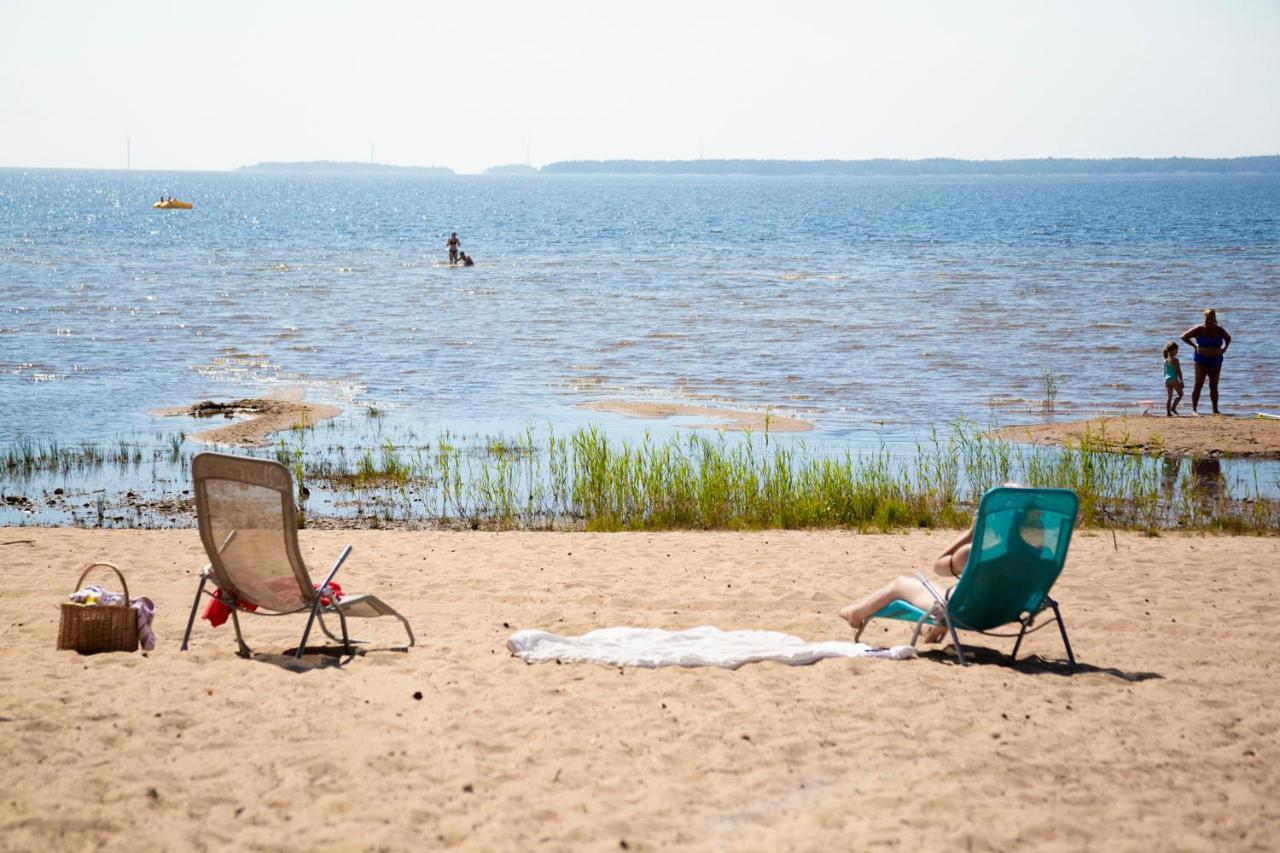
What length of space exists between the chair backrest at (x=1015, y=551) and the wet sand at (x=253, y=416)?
1147 cm

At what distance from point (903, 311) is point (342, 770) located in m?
31.6

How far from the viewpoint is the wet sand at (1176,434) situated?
16031mm

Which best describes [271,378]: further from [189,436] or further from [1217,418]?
[1217,418]

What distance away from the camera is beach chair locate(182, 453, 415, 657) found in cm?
649

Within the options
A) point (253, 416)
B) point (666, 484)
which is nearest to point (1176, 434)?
point (666, 484)

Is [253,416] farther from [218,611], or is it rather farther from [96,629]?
[96,629]

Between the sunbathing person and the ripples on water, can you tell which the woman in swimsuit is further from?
the sunbathing person

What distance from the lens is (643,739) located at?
522 centimetres

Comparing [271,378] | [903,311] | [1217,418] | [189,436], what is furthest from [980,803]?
[903,311]

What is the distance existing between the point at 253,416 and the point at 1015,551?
14.1m

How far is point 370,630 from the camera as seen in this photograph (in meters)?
7.55

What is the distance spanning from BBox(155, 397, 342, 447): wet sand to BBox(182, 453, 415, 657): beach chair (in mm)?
9642

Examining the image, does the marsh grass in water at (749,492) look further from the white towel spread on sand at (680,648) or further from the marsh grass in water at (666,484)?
the white towel spread on sand at (680,648)

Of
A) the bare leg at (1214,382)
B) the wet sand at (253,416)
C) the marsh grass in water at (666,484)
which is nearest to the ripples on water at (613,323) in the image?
the wet sand at (253,416)
